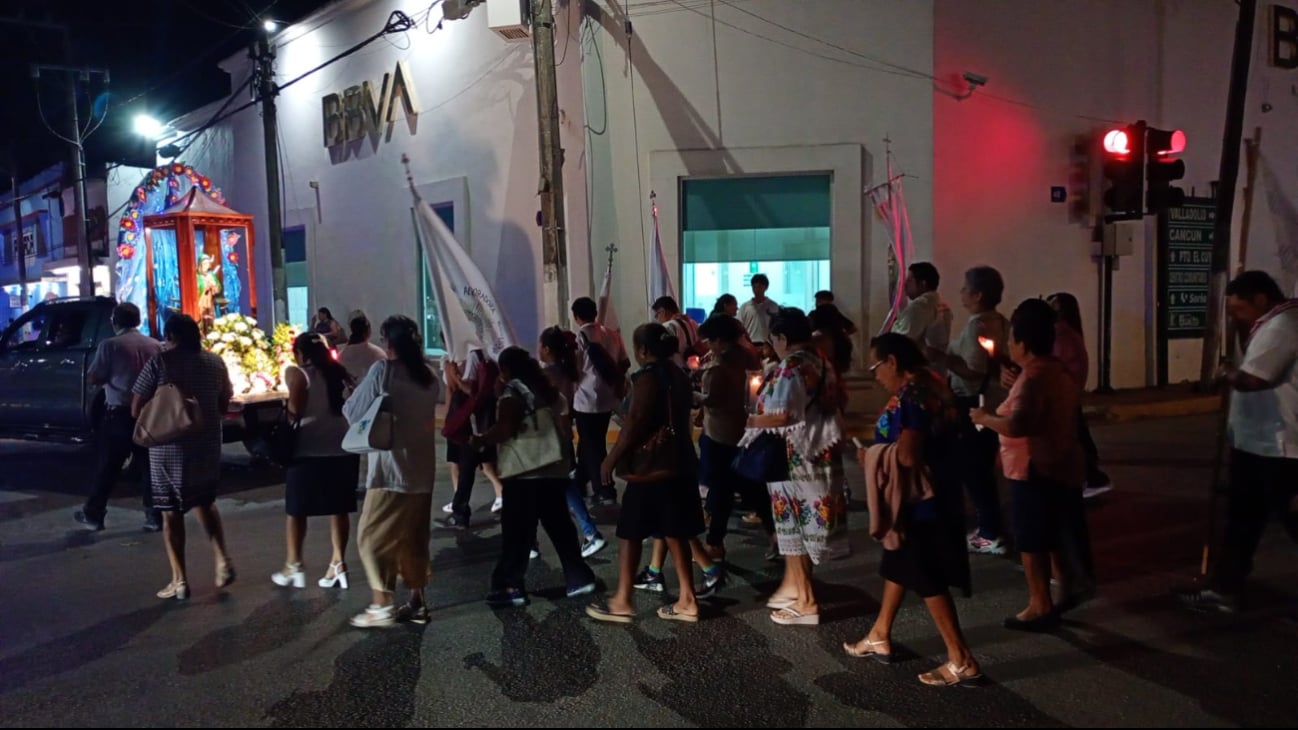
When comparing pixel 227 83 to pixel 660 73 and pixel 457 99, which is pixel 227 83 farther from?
pixel 660 73

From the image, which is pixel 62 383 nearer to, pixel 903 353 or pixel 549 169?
pixel 549 169

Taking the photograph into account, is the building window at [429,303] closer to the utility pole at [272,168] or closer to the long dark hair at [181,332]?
the utility pole at [272,168]

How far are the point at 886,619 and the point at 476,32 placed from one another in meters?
11.8

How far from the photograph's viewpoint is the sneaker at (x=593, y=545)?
21.8 ft

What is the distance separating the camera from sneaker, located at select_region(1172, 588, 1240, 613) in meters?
5.25

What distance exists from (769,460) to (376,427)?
2057mm

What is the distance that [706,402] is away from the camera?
588 cm

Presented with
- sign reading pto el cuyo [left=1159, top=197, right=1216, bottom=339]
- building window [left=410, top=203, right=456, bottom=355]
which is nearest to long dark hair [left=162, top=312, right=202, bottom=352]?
building window [left=410, top=203, right=456, bottom=355]

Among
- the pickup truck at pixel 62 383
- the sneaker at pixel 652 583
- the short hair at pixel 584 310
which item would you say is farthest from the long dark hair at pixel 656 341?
the pickup truck at pixel 62 383

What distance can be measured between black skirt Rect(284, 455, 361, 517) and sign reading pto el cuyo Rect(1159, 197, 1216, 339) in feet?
41.3

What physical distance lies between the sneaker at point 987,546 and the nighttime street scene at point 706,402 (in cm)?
7

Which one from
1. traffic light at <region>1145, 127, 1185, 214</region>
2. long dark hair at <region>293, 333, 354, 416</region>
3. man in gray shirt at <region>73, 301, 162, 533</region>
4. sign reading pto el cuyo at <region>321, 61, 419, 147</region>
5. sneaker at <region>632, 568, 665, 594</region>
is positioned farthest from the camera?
sign reading pto el cuyo at <region>321, 61, 419, 147</region>

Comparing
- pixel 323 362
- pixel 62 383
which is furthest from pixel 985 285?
pixel 62 383

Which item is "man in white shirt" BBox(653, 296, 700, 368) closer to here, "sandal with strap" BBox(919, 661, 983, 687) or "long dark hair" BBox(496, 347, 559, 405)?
Result: "long dark hair" BBox(496, 347, 559, 405)
